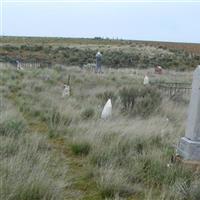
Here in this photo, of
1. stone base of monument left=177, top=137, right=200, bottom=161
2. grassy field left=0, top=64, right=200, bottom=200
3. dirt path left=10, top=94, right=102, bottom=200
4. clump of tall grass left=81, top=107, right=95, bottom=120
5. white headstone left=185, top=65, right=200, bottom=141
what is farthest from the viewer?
clump of tall grass left=81, top=107, right=95, bottom=120

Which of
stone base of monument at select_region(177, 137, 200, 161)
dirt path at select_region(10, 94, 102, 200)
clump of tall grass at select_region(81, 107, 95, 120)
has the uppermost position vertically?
stone base of monument at select_region(177, 137, 200, 161)

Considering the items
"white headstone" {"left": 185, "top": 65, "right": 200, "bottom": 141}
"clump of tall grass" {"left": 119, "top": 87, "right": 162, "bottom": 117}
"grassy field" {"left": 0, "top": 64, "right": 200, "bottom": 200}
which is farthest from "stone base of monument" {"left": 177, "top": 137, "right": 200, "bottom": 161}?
"clump of tall grass" {"left": 119, "top": 87, "right": 162, "bottom": 117}

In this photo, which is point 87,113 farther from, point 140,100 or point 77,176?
point 77,176

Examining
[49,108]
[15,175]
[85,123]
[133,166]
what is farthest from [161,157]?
[49,108]

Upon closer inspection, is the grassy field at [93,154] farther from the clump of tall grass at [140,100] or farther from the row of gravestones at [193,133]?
the row of gravestones at [193,133]

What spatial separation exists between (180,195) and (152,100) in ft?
24.9

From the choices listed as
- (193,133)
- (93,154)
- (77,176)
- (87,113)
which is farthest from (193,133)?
(87,113)

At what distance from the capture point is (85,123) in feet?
30.8

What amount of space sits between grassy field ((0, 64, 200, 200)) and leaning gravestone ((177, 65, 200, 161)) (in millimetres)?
240

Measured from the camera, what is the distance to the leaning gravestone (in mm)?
6660

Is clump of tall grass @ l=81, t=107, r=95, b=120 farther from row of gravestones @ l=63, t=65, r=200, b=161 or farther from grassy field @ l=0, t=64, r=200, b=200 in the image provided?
row of gravestones @ l=63, t=65, r=200, b=161

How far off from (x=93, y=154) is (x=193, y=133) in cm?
150

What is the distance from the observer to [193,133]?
6.79 metres

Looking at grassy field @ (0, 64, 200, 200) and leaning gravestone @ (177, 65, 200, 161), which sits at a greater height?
leaning gravestone @ (177, 65, 200, 161)
